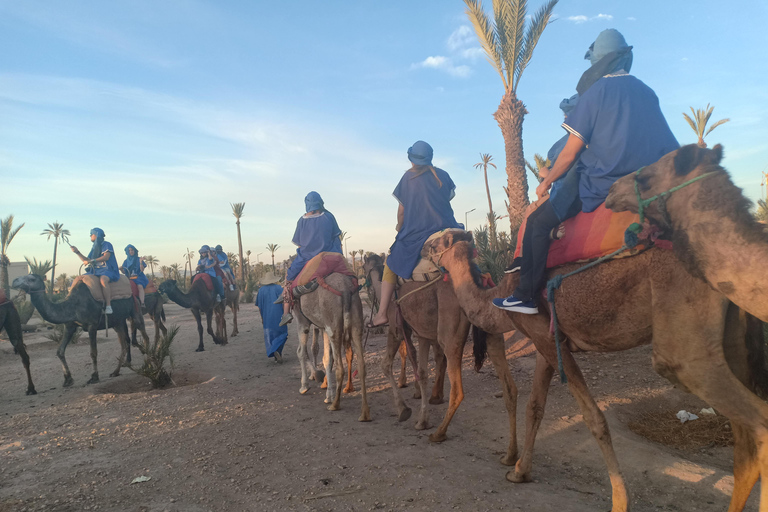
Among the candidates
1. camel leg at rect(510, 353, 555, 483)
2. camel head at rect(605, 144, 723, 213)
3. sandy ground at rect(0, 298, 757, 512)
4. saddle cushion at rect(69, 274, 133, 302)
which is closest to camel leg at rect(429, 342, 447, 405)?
sandy ground at rect(0, 298, 757, 512)

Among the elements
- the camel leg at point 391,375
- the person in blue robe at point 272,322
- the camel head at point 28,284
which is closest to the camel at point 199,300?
the person in blue robe at point 272,322

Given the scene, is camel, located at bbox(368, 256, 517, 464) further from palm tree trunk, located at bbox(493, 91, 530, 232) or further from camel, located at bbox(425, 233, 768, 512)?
palm tree trunk, located at bbox(493, 91, 530, 232)

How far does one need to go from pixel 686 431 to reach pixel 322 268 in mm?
4544

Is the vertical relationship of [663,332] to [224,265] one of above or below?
below

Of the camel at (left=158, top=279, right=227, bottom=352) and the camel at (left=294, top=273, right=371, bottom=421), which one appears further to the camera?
the camel at (left=158, top=279, right=227, bottom=352)

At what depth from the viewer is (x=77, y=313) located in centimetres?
820

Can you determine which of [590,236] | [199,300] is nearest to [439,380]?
[590,236]

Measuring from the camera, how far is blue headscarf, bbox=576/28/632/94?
8.77 feet

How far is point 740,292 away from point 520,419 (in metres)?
3.47

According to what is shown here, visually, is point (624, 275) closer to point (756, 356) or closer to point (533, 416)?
point (756, 356)

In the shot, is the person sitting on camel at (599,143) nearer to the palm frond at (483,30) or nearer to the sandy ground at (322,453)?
the sandy ground at (322,453)

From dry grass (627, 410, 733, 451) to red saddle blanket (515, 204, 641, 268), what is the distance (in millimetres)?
2918

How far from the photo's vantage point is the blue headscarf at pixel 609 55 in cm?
267

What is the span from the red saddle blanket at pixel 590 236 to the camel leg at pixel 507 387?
1.67 metres
